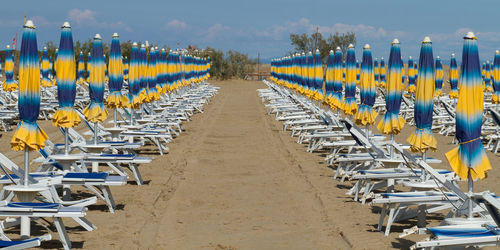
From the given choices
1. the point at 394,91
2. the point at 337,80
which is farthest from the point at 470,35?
the point at 337,80

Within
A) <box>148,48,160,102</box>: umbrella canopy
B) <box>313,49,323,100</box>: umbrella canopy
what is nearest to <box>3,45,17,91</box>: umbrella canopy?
<box>148,48,160,102</box>: umbrella canopy

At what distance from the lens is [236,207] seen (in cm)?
789

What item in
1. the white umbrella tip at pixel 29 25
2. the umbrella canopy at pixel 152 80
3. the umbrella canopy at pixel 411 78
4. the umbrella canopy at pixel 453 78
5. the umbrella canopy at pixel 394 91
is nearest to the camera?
the white umbrella tip at pixel 29 25

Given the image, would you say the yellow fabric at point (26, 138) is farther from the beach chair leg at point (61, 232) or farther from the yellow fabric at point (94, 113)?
the yellow fabric at point (94, 113)

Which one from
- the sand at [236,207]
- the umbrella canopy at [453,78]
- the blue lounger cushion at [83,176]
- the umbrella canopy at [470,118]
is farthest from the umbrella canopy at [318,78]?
the umbrella canopy at [470,118]

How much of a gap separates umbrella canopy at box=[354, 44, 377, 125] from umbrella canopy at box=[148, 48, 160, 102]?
650 centimetres

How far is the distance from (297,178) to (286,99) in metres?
14.6

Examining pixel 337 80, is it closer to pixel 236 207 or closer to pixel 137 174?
pixel 137 174

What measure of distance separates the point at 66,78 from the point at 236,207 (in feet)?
8.94

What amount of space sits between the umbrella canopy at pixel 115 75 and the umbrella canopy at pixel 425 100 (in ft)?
20.2

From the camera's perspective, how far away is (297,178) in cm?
1002

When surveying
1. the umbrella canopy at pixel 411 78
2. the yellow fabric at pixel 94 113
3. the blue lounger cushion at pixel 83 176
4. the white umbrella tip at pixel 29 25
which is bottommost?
the blue lounger cushion at pixel 83 176

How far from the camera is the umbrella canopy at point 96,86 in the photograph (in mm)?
9828

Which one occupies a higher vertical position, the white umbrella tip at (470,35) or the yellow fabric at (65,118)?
the white umbrella tip at (470,35)
